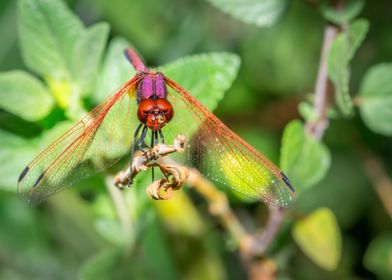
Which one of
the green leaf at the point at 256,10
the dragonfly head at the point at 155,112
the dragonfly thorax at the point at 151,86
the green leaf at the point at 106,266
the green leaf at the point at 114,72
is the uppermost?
the green leaf at the point at 256,10

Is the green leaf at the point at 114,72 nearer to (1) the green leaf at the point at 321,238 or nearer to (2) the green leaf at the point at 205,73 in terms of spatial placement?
(2) the green leaf at the point at 205,73

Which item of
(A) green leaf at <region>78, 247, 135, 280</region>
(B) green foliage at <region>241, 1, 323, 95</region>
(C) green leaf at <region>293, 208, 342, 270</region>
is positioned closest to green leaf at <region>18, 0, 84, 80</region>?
(A) green leaf at <region>78, 247, 135, 280</region>

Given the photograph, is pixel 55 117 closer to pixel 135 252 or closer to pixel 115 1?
pixel 135 252

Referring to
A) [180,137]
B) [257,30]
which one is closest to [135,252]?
[180,137]

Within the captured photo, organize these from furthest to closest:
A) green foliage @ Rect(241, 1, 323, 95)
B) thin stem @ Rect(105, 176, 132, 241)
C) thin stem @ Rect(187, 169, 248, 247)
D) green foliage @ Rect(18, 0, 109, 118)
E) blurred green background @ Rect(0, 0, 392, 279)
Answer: green foliage @ Rect(241, 1, 323, 95) < blurred green background @ Rect(0, 0, 392, 279) < thin stem @ Rect(187, 169, 248, 247) < thin stem @ Rect(105, 176, 132, 241) < green foliage @ Rect(18, 0, 109, 118)

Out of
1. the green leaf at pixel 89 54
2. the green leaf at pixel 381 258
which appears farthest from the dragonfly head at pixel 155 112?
the green leaf at pixel 381 258

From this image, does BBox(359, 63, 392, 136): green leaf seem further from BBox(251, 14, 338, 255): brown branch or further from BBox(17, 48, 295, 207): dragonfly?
BBox(17, 48, 295, 207): dragonfly
